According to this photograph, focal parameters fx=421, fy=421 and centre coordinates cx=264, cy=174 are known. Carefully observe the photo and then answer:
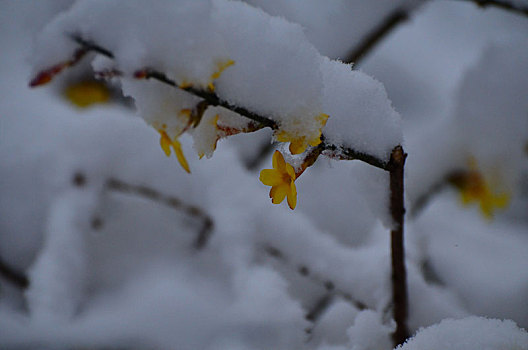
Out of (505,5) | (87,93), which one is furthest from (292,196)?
(87,93)

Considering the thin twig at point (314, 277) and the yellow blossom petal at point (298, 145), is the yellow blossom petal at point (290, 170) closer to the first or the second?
the yellow blossom petal at point (298, 145)

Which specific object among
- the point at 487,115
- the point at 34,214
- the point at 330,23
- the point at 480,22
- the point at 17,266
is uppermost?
the point at 480,22

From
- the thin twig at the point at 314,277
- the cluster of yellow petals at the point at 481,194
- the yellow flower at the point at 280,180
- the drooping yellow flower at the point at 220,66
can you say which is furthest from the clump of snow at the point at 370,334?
the cluster of yellow petals at the point at 481,194

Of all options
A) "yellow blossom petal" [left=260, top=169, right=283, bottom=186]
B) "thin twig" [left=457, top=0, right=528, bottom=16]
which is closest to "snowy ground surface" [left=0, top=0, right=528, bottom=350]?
"yellow blossom petal" [left=260, top=169, right=283, bottom=186]

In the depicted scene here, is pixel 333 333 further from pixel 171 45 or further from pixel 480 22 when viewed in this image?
pixel 480 22

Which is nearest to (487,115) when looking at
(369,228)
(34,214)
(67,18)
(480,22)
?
(369,228)

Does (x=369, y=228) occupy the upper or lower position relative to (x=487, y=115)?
lower

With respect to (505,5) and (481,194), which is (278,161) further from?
(481,194)
